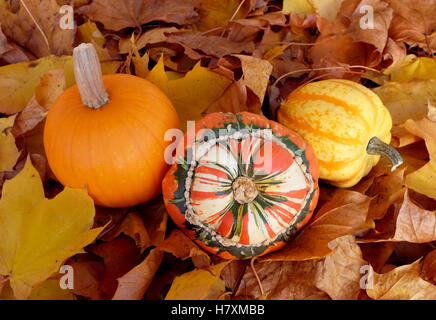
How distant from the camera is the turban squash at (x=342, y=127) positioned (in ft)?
4.31

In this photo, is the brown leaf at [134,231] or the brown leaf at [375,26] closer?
the brown leaf at [134,231]

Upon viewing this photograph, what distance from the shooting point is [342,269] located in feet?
3.97

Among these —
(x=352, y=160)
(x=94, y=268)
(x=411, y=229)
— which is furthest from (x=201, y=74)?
(x=411, y=229)

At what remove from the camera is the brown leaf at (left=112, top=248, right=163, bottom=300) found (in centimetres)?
112

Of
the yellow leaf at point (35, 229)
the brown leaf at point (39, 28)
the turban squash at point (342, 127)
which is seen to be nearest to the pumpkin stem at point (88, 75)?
the yellow leaf at point (35, 229)

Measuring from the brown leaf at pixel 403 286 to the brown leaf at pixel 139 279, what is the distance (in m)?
0.61

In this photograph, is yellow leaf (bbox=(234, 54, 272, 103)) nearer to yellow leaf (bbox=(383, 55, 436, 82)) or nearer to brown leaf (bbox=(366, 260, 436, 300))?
yellow leaf (bbox=(383, 55, 436, 82))

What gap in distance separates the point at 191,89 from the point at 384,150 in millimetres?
666

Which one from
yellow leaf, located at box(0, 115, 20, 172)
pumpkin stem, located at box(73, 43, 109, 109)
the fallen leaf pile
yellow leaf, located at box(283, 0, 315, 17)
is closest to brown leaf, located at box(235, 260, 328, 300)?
the fallen leaf pile

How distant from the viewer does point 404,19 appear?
5.37 ft

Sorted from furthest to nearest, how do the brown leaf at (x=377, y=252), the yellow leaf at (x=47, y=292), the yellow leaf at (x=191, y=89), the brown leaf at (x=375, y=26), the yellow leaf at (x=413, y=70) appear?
the yellow leaf at (x=413, y=70) < the brown leaf at (x=375, y=26) < the yellow leaf at (x=191, y=89) < the brown leaf at (x=377, y=252) < the yellow leaf at (x=47, y=292)

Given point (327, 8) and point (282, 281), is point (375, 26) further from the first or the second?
point (282, 281)

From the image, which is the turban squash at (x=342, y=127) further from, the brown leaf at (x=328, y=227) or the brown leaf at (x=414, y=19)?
the brown leaf at (x=414, y=19)

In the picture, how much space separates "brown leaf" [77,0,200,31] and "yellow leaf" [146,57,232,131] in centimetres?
31
